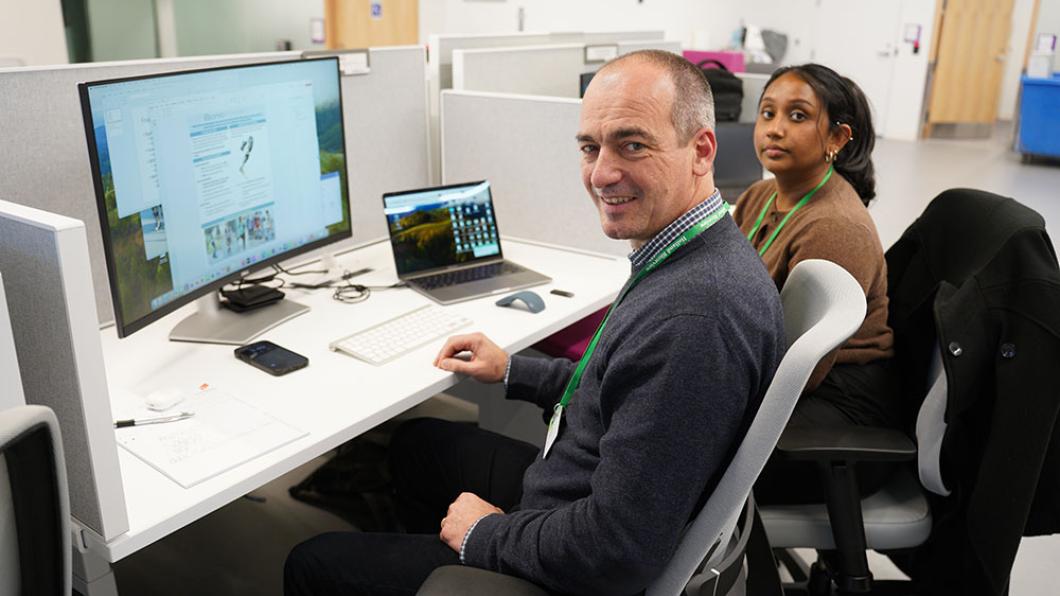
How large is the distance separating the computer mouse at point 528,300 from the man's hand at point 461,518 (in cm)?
58

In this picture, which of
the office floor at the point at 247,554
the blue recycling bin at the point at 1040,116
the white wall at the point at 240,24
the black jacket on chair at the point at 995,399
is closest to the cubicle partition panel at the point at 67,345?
the office floor at the point at 247,554

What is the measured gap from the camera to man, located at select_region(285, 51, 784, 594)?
0.97m

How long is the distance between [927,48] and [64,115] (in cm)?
804

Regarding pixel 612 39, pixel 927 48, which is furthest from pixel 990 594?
pixel 927 48

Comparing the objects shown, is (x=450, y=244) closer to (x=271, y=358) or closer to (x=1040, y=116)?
(x=271, y=358)

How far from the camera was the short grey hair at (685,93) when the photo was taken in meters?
1.14

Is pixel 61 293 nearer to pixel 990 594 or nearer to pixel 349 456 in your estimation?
pixel 990 594

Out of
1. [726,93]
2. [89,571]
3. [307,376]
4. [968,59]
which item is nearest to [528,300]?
[307,376]

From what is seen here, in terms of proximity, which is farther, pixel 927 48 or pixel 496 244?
pixel 927 48

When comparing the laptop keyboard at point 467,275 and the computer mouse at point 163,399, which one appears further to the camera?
the laptop keyboard at point 467,275

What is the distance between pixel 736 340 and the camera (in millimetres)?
980

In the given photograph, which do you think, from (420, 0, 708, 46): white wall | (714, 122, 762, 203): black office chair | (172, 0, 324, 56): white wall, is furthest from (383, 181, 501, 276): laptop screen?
(420, 0, 708, 46): white wall

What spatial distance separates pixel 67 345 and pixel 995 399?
1.26 m

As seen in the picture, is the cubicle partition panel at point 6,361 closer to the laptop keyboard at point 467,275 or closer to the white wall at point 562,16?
the laptop keyboard at point 467,275
